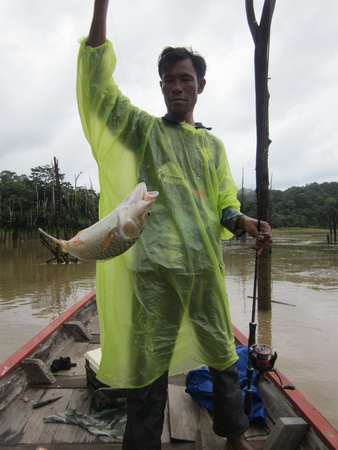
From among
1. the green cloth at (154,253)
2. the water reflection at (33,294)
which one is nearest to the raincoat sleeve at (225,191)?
the green cloth at (154,253)

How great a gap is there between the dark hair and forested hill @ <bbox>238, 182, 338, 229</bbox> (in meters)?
51.7

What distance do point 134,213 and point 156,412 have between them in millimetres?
1137

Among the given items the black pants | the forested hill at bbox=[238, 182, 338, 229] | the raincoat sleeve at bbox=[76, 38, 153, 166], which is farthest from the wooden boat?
the forested hill at bbox=[238, 182, 338, 229]

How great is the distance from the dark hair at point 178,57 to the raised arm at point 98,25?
16.6 inches

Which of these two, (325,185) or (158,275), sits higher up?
(325,185)

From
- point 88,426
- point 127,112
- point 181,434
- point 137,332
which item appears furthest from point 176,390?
point 127,112

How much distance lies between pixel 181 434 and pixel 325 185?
84.6 metres

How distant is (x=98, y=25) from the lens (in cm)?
175

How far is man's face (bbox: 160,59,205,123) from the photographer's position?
205 cm

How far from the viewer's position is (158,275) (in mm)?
1875

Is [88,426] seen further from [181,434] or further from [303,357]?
[303,357]

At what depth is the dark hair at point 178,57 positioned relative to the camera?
6.72ft

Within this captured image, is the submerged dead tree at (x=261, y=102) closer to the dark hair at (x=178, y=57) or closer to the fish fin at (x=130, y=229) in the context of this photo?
the dark hair at (x=178, y=57)

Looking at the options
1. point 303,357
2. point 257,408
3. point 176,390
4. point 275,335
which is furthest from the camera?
point 275,335
